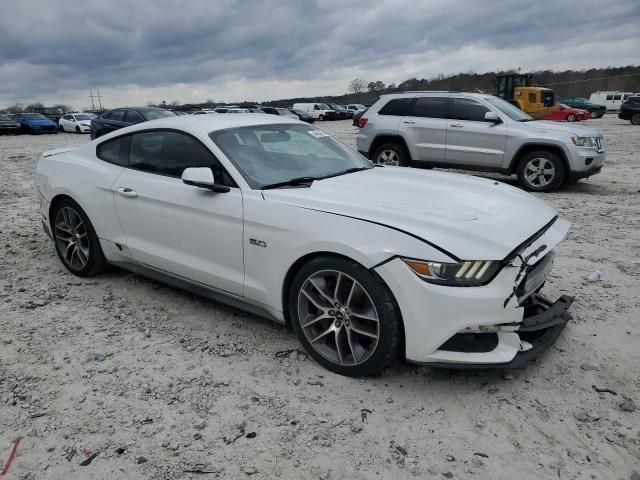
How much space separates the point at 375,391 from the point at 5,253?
15.4 feet

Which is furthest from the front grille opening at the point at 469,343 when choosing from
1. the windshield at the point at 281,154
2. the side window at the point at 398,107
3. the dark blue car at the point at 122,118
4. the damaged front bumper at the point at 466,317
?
the dark blue car at the point at 122,118

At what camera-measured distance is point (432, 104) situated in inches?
372

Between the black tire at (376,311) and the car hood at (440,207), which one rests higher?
the car hood at (440,207)

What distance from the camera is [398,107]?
9.87 m

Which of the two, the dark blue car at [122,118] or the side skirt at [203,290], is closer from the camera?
the side skirt at [203,290]

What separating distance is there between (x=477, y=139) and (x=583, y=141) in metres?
1.75

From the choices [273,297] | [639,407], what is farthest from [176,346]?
[639,407]

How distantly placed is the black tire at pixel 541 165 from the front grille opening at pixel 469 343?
6930mm

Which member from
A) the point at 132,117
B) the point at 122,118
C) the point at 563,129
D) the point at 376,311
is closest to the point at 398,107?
the point at 563,129

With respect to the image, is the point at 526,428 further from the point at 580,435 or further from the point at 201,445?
the point at 201,445

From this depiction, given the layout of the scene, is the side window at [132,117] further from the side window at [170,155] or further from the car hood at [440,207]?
the car hood at [440,207]

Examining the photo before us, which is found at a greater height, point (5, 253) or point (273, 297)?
point (273, 297)

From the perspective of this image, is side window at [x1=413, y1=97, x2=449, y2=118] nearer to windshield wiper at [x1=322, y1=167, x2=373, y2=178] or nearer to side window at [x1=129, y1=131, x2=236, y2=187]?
windshield wiper at [x1=322, y1=167, x2=373, y2=178]

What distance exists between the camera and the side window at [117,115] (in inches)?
675
